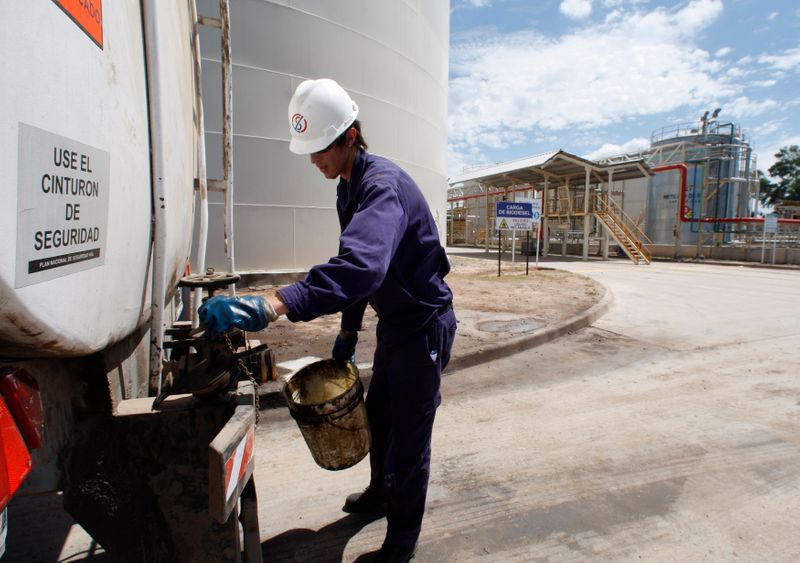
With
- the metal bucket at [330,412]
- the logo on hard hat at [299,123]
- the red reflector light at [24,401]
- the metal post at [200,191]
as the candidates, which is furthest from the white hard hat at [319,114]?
the red reflector light at [24,401]

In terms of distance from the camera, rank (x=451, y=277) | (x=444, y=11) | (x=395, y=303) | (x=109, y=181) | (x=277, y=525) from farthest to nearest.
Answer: (x=444, y=11) → (x=451, y=277) → (x=277, y=525) → (x=395, y=303) → (x=109, y=181)

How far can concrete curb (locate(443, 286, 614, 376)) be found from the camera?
17.4 ft

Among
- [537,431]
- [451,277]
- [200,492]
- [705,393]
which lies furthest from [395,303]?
[451,277]

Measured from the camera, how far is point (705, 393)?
4.52m

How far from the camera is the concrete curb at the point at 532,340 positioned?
5.29 m

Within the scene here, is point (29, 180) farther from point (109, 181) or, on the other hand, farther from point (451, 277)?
point (451, 277)

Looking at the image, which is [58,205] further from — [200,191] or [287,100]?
[287,100]

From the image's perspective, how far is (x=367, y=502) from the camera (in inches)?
104

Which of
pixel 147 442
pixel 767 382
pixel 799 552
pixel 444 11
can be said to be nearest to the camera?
pixel 147 442

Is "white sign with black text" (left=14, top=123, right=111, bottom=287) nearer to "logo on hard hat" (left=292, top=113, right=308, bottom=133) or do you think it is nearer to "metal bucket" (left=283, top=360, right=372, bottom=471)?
"logo on hard hat" (left=292, top=113, right=308, bottom=133)

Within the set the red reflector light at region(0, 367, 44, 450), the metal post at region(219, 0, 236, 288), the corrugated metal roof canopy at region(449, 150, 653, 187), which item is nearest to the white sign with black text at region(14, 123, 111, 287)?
the red reflector light at region(0, 367, 44, 450)

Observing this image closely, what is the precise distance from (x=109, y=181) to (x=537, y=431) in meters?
3.30

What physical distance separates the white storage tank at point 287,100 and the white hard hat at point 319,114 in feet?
24.0

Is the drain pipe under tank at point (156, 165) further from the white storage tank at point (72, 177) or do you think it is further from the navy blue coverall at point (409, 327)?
the navy blue coverall at point (409, 327)
